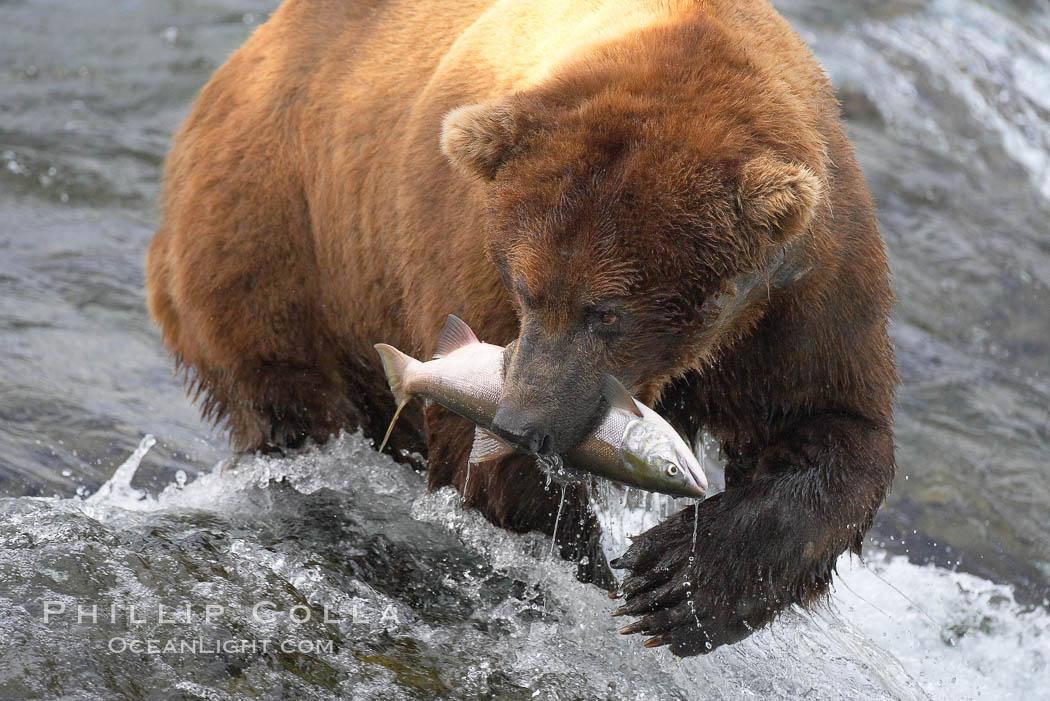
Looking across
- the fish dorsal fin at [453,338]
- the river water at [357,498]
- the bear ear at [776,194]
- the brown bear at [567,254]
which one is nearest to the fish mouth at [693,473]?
the brown bear at [567,254]

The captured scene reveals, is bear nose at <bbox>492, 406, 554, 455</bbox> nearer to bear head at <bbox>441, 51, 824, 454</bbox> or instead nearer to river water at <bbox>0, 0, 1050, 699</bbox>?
bear head at <bbox>441, 51, 824, 454</bbox>

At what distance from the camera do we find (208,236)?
539 cm

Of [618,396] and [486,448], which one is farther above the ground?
[618,396]

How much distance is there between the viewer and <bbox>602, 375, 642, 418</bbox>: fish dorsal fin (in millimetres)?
3465

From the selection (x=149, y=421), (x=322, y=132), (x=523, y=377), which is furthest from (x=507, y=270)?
→ (x=149, y=421)

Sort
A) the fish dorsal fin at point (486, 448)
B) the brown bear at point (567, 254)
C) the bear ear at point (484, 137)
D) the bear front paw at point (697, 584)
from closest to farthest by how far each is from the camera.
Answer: the brown bear at point (567, 254) → the bear ear at point (484, 137) → the fish dorsal fin at point (486, 448) → the bear front paw at point (697, 584)

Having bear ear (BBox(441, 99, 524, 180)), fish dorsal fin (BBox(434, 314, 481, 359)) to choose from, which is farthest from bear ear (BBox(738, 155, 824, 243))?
fish dorsal fin (BBox(434, 314, 481, 359))

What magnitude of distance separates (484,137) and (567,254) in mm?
446

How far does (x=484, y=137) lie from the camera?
362 cm

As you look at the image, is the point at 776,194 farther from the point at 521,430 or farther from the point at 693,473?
the point at 521,430

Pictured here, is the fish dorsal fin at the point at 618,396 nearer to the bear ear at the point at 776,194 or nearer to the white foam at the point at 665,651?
the bear ear at the point at 776,194

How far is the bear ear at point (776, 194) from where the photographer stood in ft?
11.0

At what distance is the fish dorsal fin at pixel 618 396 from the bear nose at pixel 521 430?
0.20 metres

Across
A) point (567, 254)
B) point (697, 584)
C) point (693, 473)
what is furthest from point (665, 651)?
point (567, 254)
